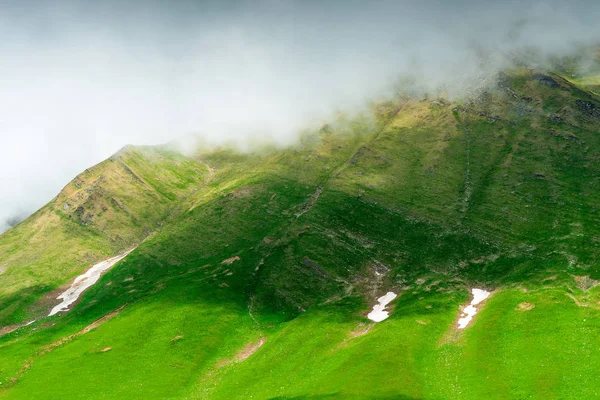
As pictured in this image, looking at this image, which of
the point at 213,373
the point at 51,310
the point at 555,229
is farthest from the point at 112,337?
the point at 555,229

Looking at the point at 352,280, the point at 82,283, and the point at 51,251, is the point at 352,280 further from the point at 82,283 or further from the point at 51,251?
the point at 51,251

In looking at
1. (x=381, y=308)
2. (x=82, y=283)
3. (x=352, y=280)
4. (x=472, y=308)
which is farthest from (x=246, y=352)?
(x=82, y=283)

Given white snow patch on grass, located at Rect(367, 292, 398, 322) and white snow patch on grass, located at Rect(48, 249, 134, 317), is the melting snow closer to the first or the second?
white snow patch on grass, located at Rect(367, 292, 398, 322)

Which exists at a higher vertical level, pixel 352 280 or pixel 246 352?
pixel 246 352

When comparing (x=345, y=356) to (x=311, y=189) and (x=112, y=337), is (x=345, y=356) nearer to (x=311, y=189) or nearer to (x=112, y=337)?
(x=112, y=337)

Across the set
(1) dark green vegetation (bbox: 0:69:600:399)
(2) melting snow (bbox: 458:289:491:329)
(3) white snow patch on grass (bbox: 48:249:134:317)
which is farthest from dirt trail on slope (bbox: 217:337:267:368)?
(3) white snow patch on grass (bbox: 48:249:134:317)

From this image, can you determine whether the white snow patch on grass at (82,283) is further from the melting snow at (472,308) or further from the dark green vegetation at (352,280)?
the melting snow at (472,308)
